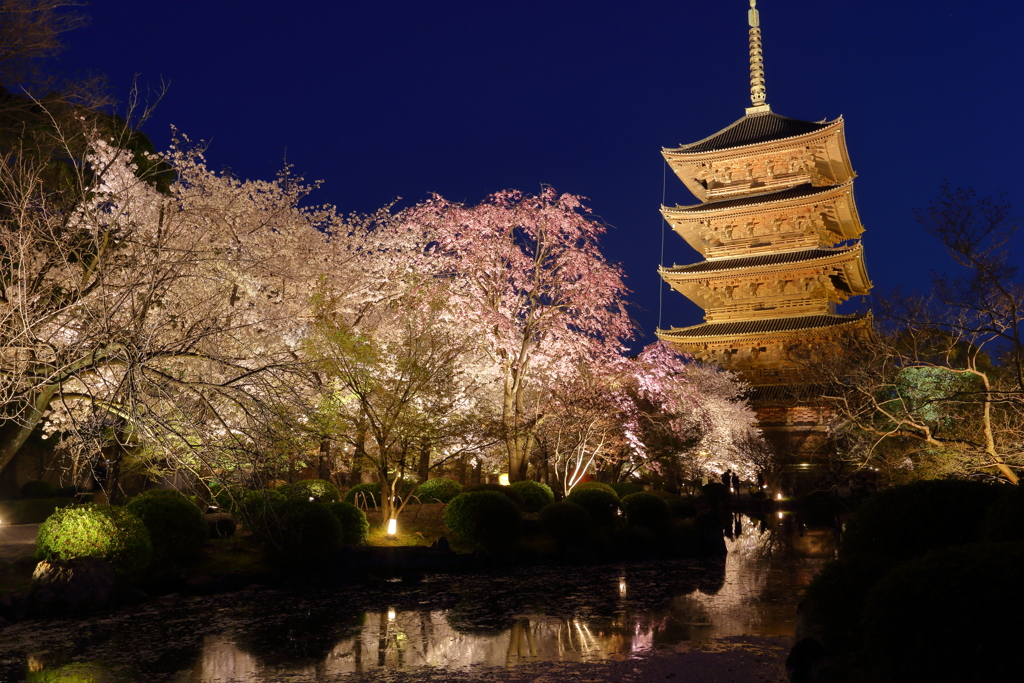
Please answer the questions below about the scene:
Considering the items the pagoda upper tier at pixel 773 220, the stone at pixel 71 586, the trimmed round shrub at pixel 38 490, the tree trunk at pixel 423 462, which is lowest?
the stone at pixel 71 586

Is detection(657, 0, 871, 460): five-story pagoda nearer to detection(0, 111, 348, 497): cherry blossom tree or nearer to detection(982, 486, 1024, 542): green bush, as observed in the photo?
detection(0, 111, 348, 497): cherry blossom tree

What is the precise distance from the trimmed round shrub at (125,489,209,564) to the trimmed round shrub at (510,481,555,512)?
29.0 feet

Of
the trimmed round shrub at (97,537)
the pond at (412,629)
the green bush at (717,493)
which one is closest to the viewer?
the pond at (412,629)

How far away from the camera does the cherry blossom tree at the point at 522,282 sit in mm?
22547

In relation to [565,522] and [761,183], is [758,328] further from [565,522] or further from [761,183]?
[565,522]

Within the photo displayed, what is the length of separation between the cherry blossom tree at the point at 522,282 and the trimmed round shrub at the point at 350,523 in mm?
6800

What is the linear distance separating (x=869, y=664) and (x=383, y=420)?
13297 mm

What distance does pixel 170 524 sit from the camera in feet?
44.5

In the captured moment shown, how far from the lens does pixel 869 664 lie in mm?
5535

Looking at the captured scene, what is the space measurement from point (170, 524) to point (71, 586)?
2.55 m

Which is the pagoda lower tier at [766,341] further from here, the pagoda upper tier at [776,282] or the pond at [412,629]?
the pond at [412,629]

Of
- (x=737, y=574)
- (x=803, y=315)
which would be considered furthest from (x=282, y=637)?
(x=803, y=315)

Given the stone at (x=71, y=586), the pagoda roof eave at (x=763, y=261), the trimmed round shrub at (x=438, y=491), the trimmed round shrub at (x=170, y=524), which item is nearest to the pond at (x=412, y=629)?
the stone at (x=71, y=586)

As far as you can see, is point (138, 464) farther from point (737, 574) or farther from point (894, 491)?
point (894, 491)
